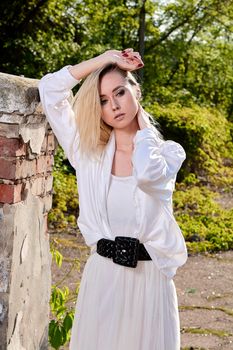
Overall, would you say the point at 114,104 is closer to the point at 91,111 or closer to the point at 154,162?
the point at 91,111

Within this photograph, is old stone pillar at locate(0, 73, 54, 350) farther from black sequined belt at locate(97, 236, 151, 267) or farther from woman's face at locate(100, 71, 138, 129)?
black sequined belt at locate(97, 236, 151, 267)

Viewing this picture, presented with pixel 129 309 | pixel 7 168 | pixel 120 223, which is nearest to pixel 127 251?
pixel 120 223

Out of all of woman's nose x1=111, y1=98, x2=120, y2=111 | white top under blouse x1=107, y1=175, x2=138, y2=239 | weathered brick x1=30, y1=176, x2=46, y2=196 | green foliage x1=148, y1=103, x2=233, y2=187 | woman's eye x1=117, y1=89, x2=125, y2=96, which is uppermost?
green foliage x1=148, y1=103, x2=233, y2=187

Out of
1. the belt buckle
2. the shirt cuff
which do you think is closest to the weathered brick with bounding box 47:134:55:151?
the shirt cuff

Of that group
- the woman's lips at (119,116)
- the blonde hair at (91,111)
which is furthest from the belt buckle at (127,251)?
the woman's lips at (119,116)

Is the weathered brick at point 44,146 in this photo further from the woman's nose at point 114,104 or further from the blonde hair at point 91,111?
the woman's nose at point 114,104

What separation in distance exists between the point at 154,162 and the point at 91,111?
365 millimetres

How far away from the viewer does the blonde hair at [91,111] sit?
261 cm

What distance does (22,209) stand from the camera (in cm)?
295

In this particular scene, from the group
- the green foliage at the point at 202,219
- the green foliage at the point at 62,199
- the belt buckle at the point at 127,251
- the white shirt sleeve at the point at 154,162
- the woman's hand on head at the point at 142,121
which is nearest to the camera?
the white shirt sleeve at the point at 154,162

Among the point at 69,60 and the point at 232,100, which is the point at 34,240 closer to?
the point at 69,60

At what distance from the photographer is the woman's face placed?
2619 millimetres

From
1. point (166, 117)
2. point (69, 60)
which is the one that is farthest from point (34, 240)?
point (166, 117)

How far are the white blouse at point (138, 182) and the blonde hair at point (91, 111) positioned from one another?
51 millimetres
